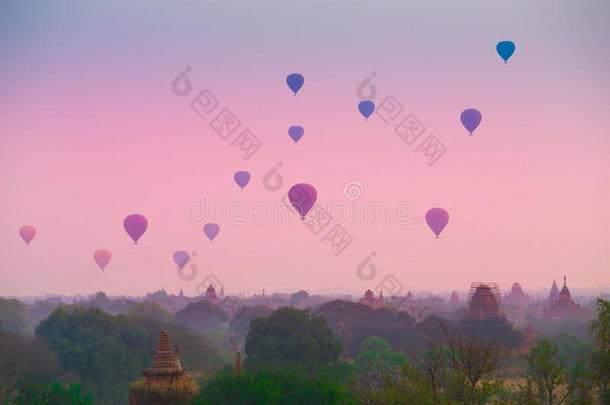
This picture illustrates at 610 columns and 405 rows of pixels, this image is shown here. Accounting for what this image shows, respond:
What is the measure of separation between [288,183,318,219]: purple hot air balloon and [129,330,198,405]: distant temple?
48.7m

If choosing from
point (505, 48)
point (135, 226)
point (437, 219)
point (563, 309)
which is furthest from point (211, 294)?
point (505, 48)

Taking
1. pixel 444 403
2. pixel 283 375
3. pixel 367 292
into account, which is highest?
pixel 367 292

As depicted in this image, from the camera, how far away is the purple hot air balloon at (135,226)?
111 meters

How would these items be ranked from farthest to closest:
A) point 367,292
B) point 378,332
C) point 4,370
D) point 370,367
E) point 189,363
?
1. point 367,292
2. point 378,332
3. point 189,363
4. point 370,367
5. point 4,370

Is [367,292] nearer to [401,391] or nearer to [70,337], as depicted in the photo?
[70,337]

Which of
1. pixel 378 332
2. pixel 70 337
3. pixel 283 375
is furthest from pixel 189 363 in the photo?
pixel 283 375

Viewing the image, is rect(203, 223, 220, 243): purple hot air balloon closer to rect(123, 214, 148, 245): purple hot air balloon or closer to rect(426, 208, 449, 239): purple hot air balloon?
rect(123, 214, 148, 245): purple hot air balloon

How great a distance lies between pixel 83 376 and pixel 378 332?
41476 mm

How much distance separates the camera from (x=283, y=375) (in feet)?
131

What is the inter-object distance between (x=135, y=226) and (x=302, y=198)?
100 feet

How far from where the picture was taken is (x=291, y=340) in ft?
235

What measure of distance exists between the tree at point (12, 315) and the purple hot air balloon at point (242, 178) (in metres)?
58.6

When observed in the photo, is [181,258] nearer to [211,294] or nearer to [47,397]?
[211,294]

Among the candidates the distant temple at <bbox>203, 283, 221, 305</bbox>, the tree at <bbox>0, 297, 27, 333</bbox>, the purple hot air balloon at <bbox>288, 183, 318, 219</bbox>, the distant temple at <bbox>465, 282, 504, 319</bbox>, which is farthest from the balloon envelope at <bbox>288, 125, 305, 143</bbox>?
the distant temple at <bbox>203, 283, 221, 305</bbox>
